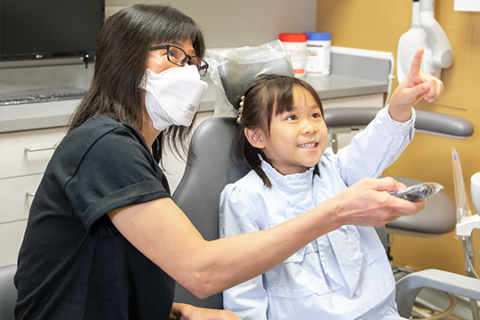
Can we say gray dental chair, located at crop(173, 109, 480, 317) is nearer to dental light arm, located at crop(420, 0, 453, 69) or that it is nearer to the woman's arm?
the woman's arm

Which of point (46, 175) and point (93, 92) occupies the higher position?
point (93, 92)

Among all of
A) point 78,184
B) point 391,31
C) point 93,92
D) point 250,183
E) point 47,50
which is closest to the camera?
point 78,184

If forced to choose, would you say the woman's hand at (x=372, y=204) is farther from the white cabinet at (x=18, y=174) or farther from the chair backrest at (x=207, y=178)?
the white cabinet at (x=18, y=174)

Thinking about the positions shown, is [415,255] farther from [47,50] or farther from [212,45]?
[47,50]

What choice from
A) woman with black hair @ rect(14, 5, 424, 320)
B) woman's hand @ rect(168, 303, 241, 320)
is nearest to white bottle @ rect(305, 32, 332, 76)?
woman with black hair @ rect(14, 5, 424, 320)

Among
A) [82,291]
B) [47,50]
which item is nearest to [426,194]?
[82,291]

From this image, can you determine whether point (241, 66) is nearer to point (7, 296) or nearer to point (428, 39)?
point (7, 296)

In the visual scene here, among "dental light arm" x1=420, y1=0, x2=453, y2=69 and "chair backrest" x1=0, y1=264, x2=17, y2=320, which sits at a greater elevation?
"dental light arm" x1=420, y1=0, x2=453, y2=69

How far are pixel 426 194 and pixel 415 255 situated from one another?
5.82ft

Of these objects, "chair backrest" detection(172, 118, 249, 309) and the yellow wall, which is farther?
the yellow wall

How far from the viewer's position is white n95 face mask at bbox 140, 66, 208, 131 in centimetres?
99

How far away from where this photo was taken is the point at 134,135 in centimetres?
86

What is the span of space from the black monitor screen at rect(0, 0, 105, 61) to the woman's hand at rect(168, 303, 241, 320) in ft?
4.47

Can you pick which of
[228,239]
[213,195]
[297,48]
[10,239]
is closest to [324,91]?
[297,48]
